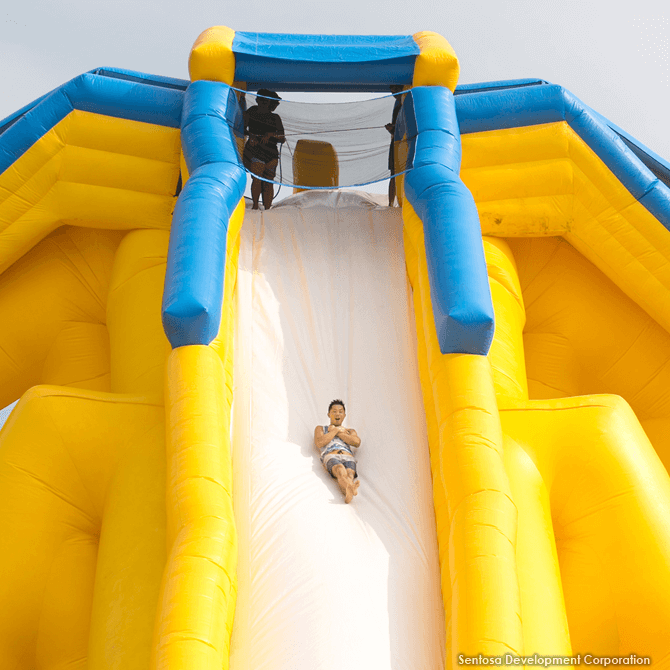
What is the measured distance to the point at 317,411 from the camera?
4.01m

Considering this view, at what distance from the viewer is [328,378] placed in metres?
4.18

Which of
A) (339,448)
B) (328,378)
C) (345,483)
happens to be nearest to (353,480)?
(345,483)

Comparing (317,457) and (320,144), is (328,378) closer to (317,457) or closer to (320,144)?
(317,457)

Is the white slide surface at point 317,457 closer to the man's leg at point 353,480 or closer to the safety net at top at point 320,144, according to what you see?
the man's leg at point 353,480

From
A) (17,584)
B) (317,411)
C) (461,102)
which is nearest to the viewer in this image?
(17,584)

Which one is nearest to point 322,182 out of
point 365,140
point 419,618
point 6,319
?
point 365,140

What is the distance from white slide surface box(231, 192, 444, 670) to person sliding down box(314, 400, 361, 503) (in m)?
0.06

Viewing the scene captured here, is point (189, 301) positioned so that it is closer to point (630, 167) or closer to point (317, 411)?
point (317, 411)

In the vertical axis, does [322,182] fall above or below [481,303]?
above

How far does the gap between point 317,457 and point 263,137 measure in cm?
205

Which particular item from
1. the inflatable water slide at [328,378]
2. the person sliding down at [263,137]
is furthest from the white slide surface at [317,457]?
the person sliding down at [263,137]

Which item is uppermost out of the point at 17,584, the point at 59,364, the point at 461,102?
the point at 461,102

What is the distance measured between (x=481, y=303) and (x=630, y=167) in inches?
68.5

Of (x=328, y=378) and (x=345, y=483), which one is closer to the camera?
(x=345, y=483)
